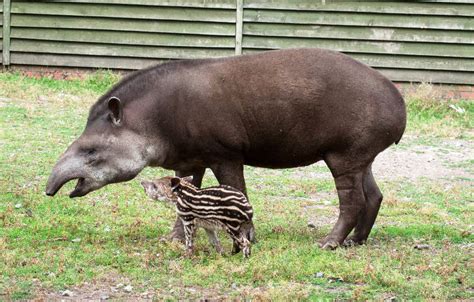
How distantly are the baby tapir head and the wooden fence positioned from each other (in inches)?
370

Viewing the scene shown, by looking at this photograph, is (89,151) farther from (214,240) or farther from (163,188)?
(214,240)

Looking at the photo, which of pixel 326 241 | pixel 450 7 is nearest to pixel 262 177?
pixel 326 241

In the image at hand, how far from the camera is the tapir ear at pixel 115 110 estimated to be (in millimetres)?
7797

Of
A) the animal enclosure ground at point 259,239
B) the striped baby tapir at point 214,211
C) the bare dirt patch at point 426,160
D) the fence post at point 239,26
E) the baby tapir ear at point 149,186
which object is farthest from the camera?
the fence post at point 239,26

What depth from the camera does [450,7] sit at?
1641 cm

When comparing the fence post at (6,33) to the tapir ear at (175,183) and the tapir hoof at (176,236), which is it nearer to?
the tapir hoof at (176,236)

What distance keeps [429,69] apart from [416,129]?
2379 mm

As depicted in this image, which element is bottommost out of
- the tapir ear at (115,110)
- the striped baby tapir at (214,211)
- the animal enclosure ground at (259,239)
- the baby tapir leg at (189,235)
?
the animal enclosure ground at (259,239)

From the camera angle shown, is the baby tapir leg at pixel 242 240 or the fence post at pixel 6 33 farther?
the fence post at pixel 6 33

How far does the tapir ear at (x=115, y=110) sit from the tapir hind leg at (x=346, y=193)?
1759mm

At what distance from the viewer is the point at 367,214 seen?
8.20 m

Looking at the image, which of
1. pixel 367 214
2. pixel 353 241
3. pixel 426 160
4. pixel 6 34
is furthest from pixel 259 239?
pixel 6 34

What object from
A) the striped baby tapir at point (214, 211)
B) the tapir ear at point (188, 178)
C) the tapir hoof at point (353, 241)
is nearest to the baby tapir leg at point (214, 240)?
the striped baby tapir at point (214, 211)

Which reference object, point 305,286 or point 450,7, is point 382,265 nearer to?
point 305,286
